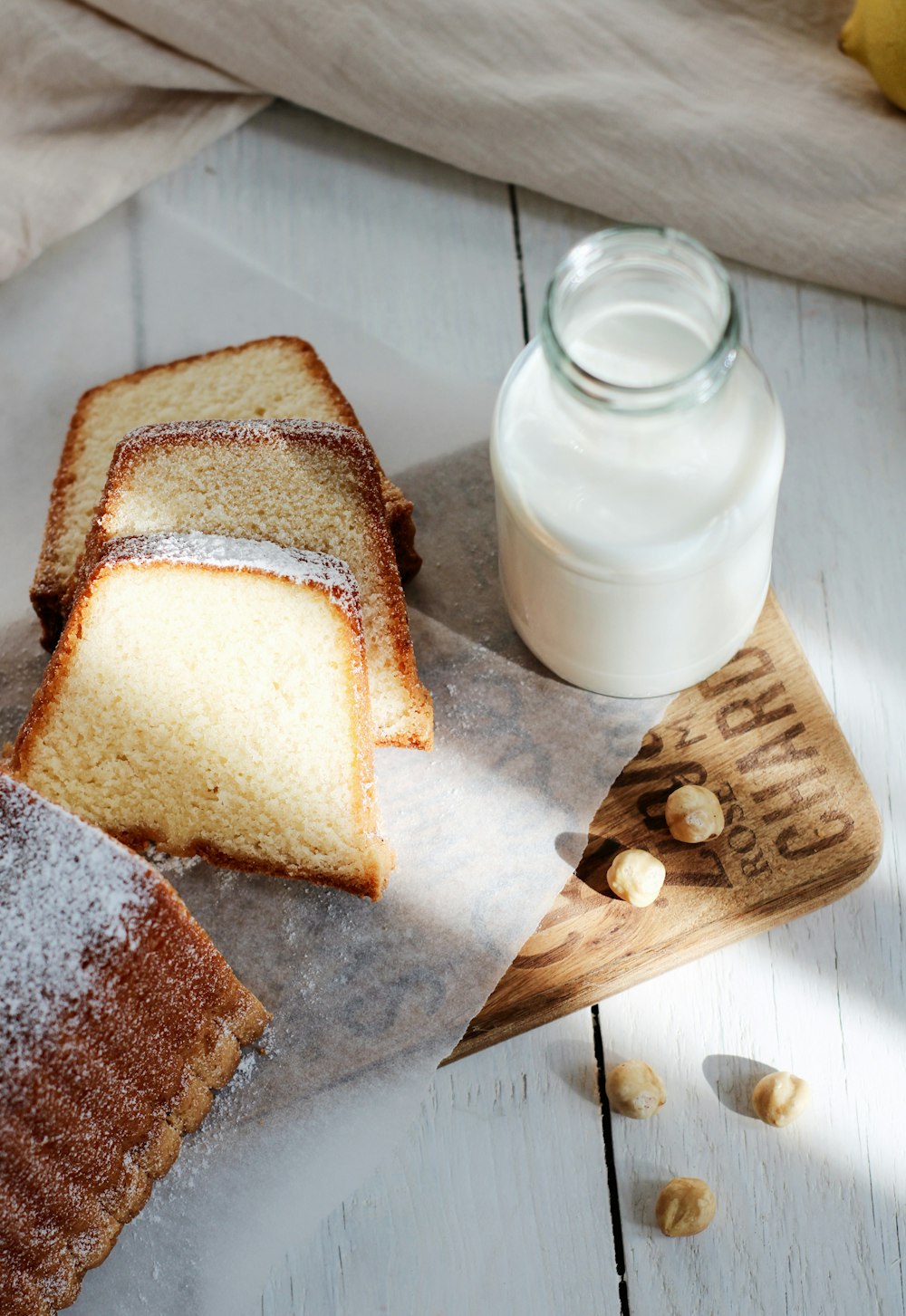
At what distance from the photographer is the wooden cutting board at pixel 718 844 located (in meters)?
1.86

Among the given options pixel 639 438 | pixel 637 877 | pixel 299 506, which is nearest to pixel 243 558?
pixel 299 506

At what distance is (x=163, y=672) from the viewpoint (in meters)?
1.80

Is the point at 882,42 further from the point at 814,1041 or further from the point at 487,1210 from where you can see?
the point at 487,1210

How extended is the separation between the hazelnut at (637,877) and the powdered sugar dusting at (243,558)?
1.68 feet

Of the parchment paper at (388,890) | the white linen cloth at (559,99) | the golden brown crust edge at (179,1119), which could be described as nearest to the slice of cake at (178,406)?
the parchment paper at (388,890)

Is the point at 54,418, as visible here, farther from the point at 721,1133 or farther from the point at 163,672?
the point at 721,1133

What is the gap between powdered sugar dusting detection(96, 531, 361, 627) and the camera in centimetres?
179

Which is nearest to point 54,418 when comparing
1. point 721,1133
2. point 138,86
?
point 138,86

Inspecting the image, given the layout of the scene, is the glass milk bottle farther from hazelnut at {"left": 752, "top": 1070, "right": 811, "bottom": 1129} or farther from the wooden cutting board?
hazelnut at {"left": 752, "top": 1070, "right": 811, "bottom": 1129}

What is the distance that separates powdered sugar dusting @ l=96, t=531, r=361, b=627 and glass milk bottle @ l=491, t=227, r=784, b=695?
0.25 metres

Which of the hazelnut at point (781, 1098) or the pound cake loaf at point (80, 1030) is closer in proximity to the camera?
the pound cake loaf at point (80, 1030)

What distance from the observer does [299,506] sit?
6.26 feet

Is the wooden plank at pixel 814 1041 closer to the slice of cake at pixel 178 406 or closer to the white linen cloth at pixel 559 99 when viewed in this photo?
the white linen cloth at pixel 559 99

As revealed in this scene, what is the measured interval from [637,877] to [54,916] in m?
0.78
